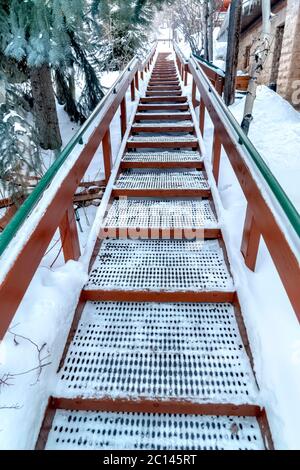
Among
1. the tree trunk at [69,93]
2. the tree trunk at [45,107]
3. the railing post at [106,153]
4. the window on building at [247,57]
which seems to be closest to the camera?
the railing post at [106,153]

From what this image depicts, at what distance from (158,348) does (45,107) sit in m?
5.09

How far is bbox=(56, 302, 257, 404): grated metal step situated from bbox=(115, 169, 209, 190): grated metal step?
140 cm

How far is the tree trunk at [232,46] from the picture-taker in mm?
6355

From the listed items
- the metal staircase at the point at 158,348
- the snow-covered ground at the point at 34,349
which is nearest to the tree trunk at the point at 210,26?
the metal staircase at the point at 158,348

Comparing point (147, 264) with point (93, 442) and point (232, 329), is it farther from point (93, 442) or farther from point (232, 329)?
point (93, 442)

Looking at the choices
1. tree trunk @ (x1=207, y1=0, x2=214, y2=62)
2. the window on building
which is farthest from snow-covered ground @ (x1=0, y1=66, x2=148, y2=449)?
the window on building

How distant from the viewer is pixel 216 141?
123 inches

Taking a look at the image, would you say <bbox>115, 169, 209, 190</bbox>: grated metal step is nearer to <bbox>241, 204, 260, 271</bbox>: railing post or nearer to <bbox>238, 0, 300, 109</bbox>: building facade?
<bbox>241, 204, 260, 271</bbox>: railing post

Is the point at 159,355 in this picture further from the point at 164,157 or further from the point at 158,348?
the point at 164,157

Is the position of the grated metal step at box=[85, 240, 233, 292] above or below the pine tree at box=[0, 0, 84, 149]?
below

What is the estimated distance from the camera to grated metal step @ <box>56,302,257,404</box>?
1464 millimetres

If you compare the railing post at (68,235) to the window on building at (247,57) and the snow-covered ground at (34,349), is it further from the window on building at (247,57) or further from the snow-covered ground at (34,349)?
the window on building at (247,57)

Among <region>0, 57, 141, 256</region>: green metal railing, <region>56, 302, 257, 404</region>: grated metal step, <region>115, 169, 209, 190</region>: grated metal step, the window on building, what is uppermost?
the window on building

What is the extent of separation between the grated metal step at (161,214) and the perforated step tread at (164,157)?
72 cm
